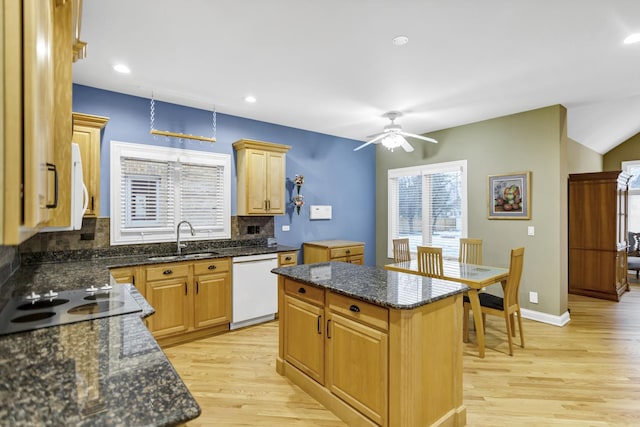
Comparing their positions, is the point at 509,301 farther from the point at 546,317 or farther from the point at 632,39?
the point at 632,39

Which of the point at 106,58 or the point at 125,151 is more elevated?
the point at 106,58

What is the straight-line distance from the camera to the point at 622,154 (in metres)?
7.29

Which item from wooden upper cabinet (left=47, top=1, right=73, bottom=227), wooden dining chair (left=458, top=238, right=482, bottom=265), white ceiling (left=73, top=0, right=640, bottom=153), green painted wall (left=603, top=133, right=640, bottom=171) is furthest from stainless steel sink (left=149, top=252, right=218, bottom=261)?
green painted wall (left=603, top=133, right=640, bottom=171)

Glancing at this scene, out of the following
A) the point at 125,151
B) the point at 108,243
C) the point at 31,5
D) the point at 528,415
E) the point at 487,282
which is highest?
the point at 125,151

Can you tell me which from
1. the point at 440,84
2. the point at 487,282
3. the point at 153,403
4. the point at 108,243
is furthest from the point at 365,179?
the point at 153,403

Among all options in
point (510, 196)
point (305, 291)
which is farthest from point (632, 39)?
point (305, 291)

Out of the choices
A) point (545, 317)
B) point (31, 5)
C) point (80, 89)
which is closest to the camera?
point (31, 5)

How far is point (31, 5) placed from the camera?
70 cm

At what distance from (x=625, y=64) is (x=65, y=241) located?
220 inches

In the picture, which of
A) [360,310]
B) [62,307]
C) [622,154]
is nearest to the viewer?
[62,307]

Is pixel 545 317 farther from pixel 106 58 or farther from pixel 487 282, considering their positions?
pixel 106 58

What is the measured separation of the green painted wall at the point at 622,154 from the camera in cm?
712

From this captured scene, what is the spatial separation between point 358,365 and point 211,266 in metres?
2.25

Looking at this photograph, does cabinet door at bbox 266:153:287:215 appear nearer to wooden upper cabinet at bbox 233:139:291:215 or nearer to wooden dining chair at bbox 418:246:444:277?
wooden upper cabinet at bbox 233:139:291:215
